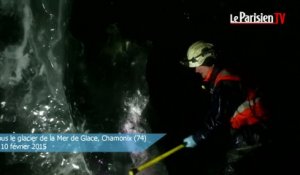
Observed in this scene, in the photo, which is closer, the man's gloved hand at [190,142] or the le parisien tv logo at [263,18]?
the man's gloved hand at [190,142]

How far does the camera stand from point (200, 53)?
3.27 meters

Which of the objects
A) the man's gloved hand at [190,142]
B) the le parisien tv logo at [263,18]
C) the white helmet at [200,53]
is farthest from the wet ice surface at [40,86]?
the le parisien tv logo at [263,18]

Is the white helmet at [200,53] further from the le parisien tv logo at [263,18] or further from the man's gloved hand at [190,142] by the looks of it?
the le parisien tv logo at [263,18]

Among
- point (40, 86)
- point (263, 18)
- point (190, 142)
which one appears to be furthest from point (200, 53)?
point (40, 86)

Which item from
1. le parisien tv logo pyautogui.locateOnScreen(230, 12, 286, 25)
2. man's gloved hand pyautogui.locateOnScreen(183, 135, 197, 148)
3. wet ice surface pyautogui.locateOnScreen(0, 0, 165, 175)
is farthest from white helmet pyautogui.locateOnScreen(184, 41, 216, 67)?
wet ice surface pyautogui.locateOnScreen(0, 0, 165, 175)

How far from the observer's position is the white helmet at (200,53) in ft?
10.7

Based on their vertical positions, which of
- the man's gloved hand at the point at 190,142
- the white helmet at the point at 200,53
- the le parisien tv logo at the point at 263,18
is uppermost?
the le parisien tv logo at the point at 263,18

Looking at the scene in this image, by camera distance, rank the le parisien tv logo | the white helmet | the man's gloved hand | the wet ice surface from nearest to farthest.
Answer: the white helmet, the man's gloved hand, the le parisien tv logo, the wet ice surface

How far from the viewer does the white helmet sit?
3260mm

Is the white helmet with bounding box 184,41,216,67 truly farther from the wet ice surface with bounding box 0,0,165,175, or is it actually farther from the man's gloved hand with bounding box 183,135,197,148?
the wet ice surface with bounding box 0,0,165,175

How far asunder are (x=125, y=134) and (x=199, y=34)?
1748 mm

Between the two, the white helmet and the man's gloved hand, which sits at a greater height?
the white helmet

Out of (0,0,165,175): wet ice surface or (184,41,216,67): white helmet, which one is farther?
(0,0,165,175): wet ice surface

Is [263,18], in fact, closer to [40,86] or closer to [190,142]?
[190,142]
